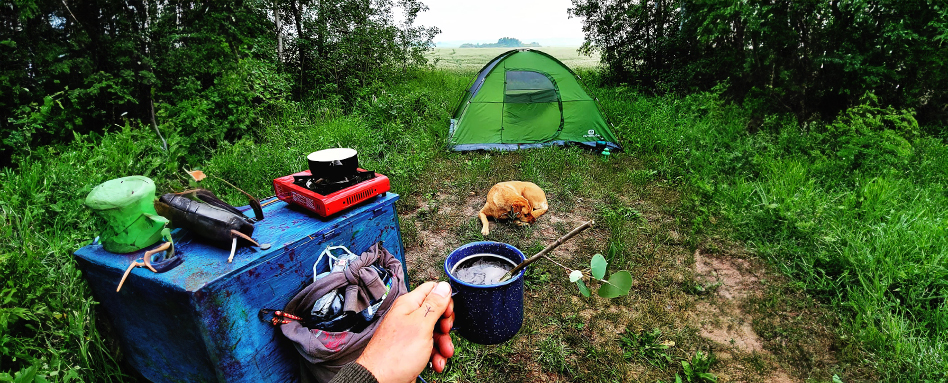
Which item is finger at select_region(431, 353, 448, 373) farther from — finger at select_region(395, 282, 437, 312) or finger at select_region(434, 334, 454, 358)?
finger at select_region(395, 282, 437, 312)

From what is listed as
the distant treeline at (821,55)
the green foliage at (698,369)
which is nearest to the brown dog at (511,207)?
the green foliage at (698,369)

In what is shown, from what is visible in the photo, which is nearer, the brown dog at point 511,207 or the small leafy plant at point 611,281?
the small leafy plant at point 611,281

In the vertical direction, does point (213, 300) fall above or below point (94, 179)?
above

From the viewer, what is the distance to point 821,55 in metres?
4.96

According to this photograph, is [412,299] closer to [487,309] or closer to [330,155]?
[487,309]

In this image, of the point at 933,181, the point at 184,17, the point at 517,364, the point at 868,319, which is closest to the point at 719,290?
the point at 868,319

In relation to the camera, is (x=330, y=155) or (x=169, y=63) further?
(x=169, y=63)

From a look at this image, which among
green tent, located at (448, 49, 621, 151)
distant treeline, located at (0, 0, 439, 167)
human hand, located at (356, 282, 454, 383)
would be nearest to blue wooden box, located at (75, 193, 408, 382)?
human hand, located at (356, 282, 454, 383)

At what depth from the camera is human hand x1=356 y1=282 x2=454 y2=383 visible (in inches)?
39.0

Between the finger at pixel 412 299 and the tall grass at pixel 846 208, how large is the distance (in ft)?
7.95

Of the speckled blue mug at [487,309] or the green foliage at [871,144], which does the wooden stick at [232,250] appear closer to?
→ the speckled blue mug at [487,309]

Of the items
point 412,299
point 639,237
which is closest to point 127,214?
point 412,299

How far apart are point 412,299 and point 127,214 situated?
963 mm

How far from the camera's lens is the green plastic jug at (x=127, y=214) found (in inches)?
47.8
